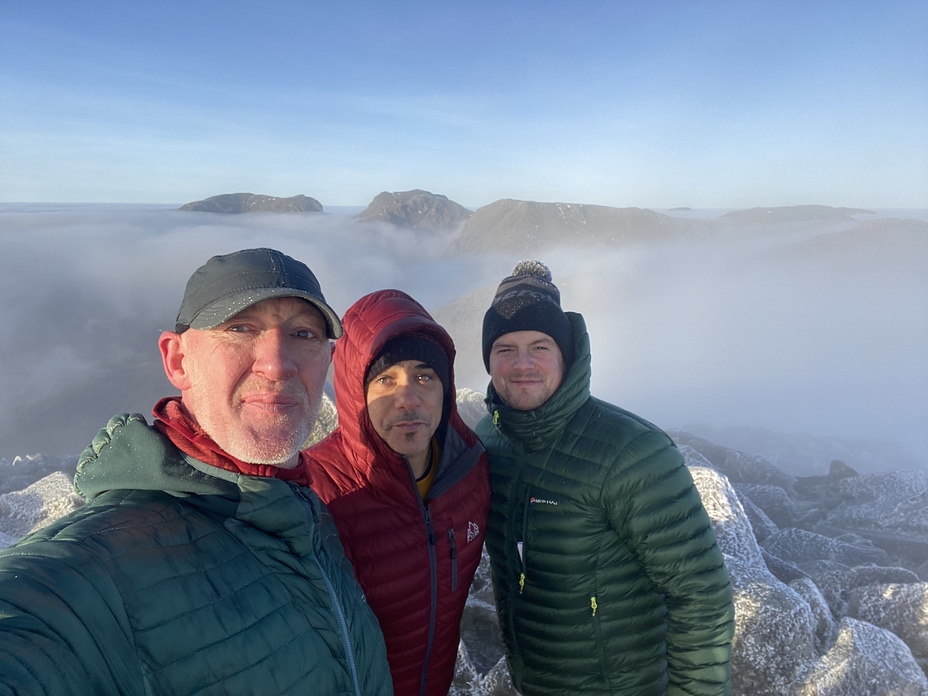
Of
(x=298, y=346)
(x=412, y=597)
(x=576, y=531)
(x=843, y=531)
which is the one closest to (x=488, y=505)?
(x=576, y=531)

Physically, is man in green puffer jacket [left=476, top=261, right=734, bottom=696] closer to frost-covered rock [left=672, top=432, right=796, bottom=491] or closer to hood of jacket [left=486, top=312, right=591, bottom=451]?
hood of jacket [left=486, top=312, right=591, bottom=451]

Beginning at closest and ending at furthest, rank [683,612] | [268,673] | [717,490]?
1. [268,673]
2. [683,612]
3. [717,490]

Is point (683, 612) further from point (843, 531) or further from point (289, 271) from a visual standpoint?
point (843, 531)

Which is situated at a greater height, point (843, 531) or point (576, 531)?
point (576, 531)

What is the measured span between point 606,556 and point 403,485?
47.0 inches

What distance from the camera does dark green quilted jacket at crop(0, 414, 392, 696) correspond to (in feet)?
4.04

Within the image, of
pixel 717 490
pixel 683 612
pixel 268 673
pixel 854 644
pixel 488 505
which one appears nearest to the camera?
pixel 268 673

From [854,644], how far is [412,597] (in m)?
4.96

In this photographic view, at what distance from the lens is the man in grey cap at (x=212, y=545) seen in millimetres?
1272

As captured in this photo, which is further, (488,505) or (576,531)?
(488,505)

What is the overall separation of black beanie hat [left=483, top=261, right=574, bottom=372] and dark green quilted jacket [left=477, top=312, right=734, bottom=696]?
0.22 meters

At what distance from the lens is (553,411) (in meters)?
3.04

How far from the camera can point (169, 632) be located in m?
1.42

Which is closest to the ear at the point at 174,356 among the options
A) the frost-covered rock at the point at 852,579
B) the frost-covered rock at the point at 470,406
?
the frost-covered rock at the point at 852,579
